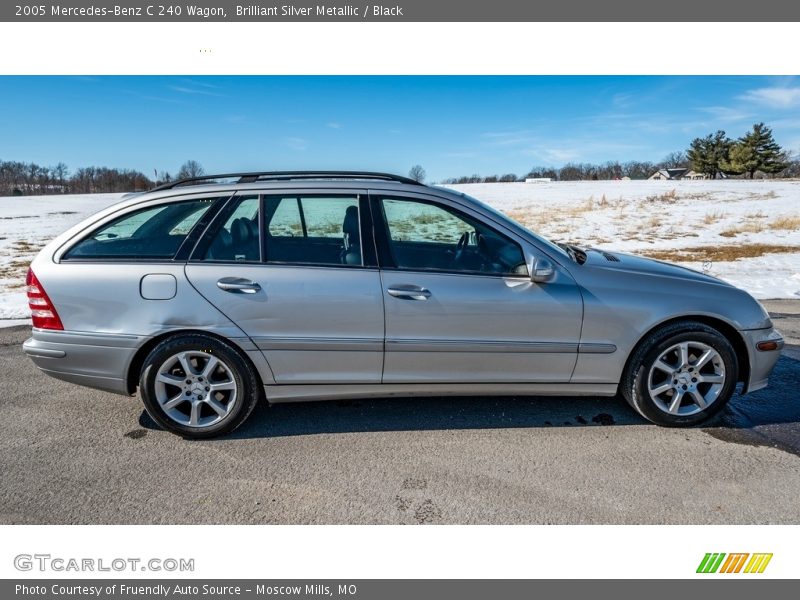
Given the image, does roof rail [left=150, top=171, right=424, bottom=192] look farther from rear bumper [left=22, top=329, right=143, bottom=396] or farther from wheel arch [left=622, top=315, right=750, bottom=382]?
wheel arch [left=622, top=315, right=750, bottom=382]

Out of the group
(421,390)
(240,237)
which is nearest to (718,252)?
(421,390)

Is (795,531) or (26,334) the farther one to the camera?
(26,334)

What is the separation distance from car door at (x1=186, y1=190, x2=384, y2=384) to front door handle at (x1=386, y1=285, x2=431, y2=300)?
0.33ft

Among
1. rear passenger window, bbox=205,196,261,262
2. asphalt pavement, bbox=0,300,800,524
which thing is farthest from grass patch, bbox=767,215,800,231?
rear passenger window, bbox=205,196,261,262

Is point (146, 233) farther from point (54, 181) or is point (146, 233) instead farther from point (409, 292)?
point (54, 181)

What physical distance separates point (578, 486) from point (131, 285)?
2926 mm

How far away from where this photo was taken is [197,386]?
3068mm

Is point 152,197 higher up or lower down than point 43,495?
higher up

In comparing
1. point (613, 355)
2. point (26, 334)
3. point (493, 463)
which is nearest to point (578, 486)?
point (493, 463)

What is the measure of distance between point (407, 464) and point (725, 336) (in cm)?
234

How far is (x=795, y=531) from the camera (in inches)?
89.4

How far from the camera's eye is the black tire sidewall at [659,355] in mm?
3111

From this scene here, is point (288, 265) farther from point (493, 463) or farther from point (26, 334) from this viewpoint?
point (26, 334)

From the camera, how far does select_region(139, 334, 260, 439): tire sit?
9.90 ft
